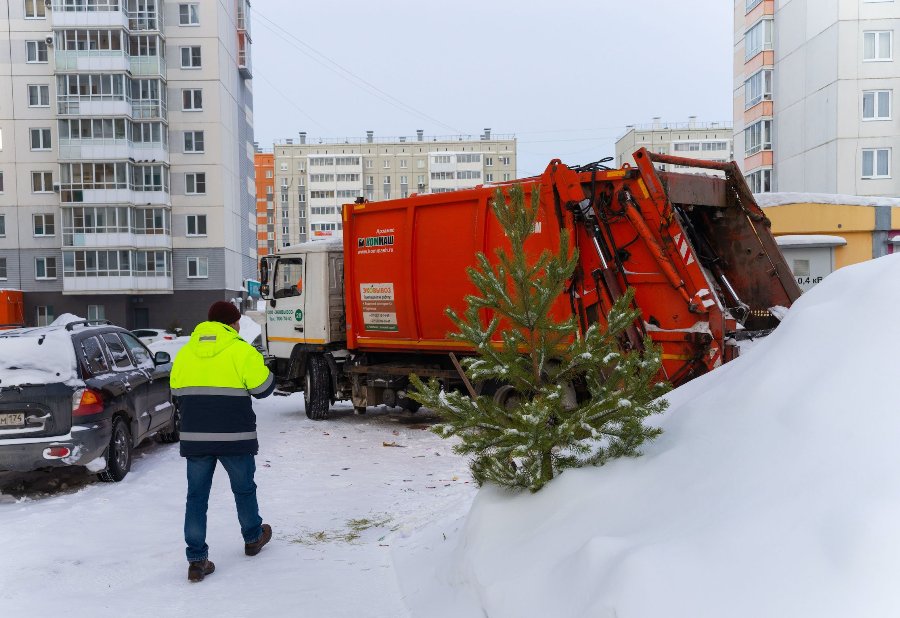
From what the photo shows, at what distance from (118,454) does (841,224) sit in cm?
1670

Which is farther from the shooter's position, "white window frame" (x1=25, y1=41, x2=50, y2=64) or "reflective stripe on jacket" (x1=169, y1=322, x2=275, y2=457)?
"white window frame" (x1=25, y1=41, x2=50, y2=64)

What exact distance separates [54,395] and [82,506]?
1.14m

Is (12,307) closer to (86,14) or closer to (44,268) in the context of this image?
(44,268)

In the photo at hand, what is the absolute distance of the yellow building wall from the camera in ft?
59.9

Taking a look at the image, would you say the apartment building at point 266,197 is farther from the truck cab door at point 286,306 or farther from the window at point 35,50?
the truck cab door at point 286,306

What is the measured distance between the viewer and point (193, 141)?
46.7 metres

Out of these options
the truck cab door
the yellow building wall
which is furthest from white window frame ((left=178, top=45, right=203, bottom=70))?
the truck cab door

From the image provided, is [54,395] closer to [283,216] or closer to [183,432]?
[183,432]

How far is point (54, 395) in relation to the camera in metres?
7.33

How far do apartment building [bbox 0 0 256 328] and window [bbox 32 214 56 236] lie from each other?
71 mm

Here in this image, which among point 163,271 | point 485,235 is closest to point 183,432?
point 485,235

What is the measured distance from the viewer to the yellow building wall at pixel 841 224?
719 inches

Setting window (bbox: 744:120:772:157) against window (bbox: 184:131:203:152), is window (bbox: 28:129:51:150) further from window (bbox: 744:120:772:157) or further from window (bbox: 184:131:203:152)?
window (bbox: 744:120:772:157)

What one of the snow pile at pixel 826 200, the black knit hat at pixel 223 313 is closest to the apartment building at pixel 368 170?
the snow pile at pixel 826 200
